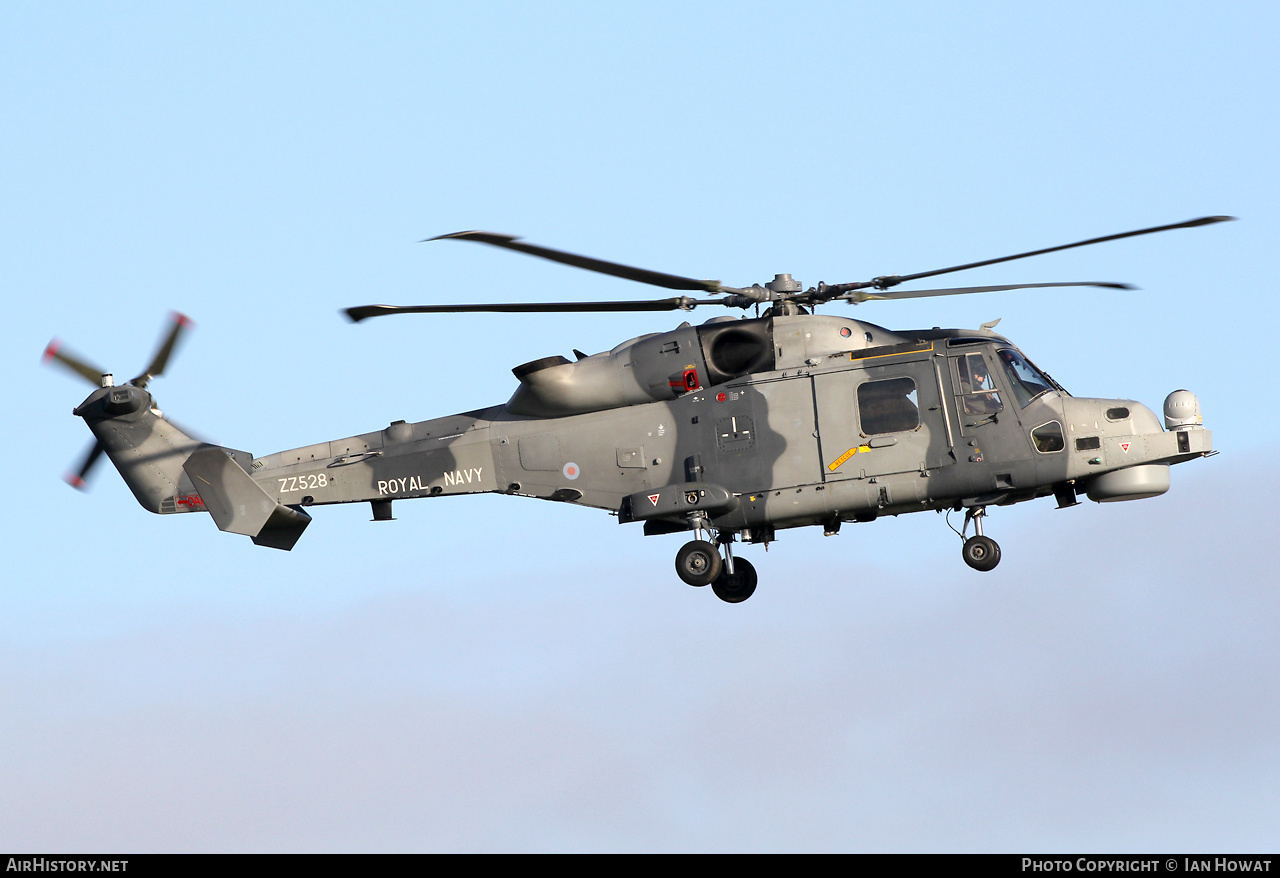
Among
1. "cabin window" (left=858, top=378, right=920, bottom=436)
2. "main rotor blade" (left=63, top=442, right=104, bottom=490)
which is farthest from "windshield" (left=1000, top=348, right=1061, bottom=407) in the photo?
"main rotor blade" (left=63, top=442, right=104, bottom=490)

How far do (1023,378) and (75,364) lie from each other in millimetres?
16426

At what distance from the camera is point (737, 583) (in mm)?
28594

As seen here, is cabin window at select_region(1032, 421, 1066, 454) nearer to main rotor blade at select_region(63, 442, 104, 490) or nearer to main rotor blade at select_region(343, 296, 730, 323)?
main rotor blade at select_region(343, 296, 730, 323)

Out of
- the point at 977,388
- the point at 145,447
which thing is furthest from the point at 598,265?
the point at 145,447

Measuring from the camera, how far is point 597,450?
28109 millimetres

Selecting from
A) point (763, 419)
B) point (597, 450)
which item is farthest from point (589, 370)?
point (763, 419)

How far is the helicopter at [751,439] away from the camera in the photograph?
26.4m

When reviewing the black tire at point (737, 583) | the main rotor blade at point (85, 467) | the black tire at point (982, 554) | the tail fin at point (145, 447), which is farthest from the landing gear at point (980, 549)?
the main rotor blade at point (85, 467)

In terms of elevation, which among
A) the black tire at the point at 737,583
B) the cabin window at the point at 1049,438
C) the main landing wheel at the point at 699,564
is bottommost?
the black tire at the point at 737,583

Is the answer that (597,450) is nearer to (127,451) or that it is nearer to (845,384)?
(845,384)

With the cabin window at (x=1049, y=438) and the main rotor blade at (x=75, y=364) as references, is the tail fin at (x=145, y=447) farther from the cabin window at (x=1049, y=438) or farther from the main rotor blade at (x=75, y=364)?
the cabin window at (x=1049, y=438)

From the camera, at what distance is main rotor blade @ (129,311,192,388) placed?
2998 cm

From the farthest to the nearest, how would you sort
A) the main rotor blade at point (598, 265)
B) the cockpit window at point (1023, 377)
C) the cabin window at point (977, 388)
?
the cockpit window at point (1023, 377), the cabin window at point (977, 388), the main rotor blade at point (598, 265)

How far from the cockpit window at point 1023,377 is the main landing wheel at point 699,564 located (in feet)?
17.9
